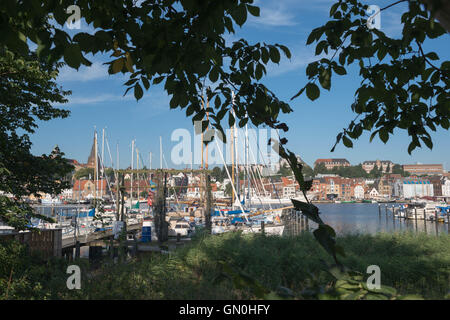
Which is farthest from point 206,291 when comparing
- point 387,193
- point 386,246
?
point 387,193

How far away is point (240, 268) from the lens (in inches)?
239

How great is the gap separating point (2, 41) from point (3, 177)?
7.86 metres

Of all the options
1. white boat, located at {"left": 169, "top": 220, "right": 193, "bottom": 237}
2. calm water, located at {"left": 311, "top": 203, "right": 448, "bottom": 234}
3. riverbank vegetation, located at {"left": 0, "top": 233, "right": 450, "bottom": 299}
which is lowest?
calm water, located at {"left": 311, "top": 203, "right": 448, "bottom": 234}

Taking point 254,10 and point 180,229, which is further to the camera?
point 180,229

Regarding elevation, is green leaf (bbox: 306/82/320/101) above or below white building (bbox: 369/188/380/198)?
above

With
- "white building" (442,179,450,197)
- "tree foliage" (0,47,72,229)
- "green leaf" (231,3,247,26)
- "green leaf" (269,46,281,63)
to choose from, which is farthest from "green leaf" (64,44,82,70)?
"white building" (442,179,450,197)

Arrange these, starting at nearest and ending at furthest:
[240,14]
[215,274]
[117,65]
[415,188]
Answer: [240,14] → [117,65] → [215,274] → [415,188]

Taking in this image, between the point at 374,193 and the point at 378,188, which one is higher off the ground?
the point at 378,188

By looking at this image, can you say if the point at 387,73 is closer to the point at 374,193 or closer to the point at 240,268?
the point at 240,268

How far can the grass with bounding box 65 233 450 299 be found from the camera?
550cm

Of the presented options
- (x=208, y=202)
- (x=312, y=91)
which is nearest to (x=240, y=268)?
(x=312, y=91)

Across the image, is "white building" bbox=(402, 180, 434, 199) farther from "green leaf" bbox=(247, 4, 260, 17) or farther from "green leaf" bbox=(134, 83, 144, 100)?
"green leaf" bbox=(134, 83, 144, 100)

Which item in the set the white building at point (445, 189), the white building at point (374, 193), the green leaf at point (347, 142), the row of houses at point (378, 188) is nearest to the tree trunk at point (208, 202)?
the green leaf at point (347, 142)
